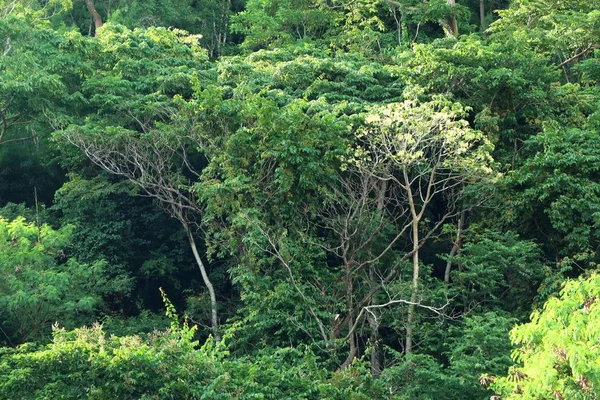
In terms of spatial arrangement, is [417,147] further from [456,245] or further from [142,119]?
[142,119]

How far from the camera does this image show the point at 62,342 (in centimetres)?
1173

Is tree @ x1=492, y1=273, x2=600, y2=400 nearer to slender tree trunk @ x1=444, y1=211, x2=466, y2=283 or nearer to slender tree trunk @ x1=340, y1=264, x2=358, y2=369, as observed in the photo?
slender tree trunk @ x1=340, y1=264, x2=358, y2=369

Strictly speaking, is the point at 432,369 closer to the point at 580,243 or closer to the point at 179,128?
the point at 580,243

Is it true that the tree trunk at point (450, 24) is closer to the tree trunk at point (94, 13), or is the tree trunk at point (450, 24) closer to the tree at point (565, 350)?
the tree trunk at point (94, 13)

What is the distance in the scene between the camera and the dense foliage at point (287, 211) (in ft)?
41.8

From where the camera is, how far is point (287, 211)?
Result: 1512 centimetres

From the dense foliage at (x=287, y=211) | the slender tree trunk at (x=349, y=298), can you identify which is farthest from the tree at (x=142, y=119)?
the slender tree trunk at (x=349, y=298)

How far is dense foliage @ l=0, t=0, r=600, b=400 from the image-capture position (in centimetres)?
1274

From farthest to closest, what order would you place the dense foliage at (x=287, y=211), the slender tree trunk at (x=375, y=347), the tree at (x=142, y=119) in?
the tree at (x=142, y=119)
the slender tree trunk at (x=375, y=347)
the dense foliage at (x=287, y=211)

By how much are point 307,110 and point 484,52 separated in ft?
11.8

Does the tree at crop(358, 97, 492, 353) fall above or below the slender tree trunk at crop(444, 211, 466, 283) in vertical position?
above

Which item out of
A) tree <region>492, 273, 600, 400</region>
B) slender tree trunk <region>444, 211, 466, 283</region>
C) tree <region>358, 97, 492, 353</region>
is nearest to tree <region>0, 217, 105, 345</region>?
tree <region>358, 97, 492, 353</region>

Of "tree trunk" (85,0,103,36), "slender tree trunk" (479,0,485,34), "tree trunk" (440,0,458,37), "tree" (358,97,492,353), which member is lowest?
"tree" (358,97,492,353)

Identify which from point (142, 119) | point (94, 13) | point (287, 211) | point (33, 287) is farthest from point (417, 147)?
point (94, 13)
